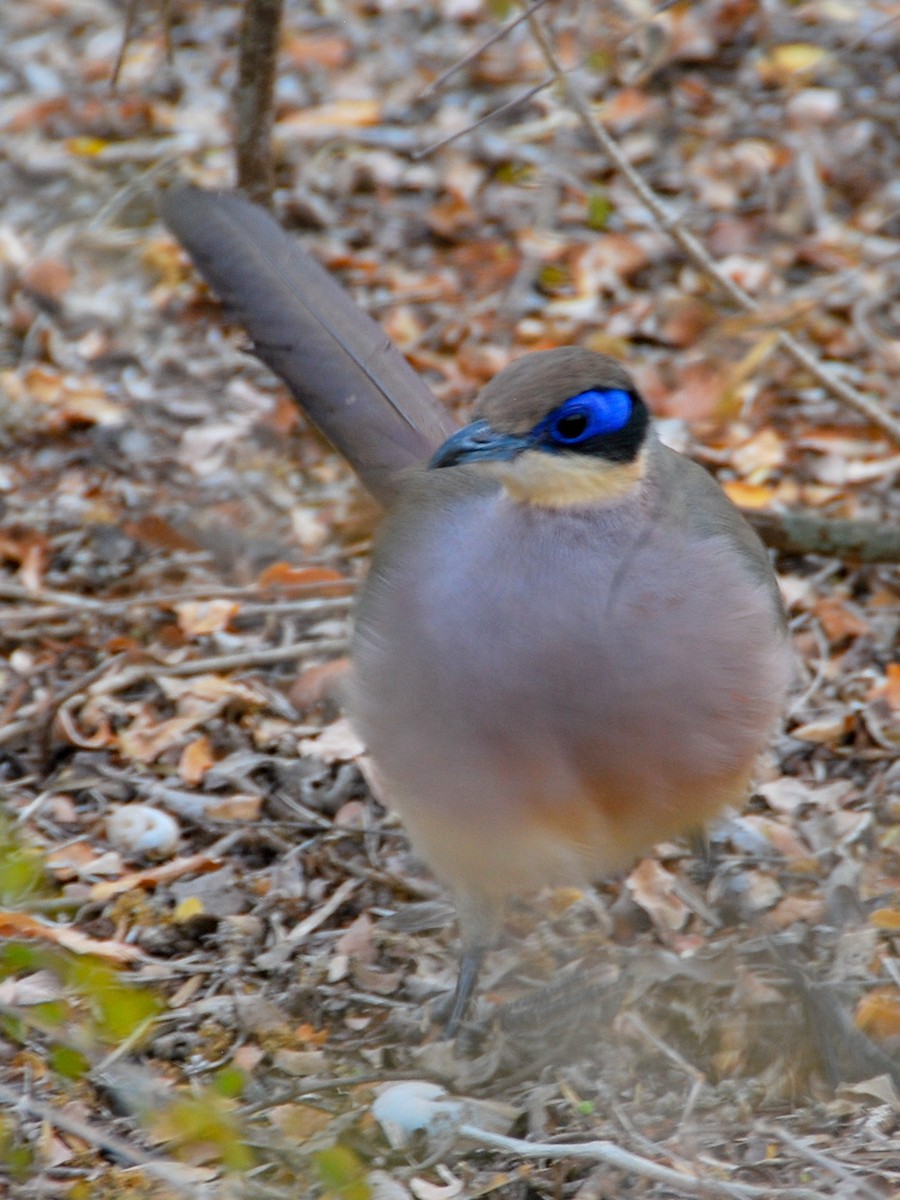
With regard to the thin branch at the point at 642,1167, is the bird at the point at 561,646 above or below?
above

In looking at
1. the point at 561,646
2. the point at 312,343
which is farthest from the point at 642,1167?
the point at 312,343

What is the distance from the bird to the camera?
3242mm

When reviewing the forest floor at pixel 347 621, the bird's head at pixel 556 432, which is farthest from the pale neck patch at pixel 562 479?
the forest floor at pixel 347 621

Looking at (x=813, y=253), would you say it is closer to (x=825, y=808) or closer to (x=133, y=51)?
(x=825, y=808)

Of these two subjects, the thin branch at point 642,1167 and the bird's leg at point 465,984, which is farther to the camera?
the bird's leg at point 465,984

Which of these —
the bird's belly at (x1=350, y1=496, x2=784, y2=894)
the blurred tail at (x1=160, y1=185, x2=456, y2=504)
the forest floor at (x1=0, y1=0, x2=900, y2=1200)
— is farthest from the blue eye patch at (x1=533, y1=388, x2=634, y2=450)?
the blurred tail at (x1=160, y1=185, x2=456, y2=504)

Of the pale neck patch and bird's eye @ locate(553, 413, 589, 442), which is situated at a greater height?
bird's eye @ locate(553, 413, 589, 442)

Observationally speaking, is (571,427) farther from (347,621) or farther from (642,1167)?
(347,621)

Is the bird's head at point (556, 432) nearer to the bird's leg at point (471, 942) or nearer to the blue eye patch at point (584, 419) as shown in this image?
the blue eye patch at point (584, 419)

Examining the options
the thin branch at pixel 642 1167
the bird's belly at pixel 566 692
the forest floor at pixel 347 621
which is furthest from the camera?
the forest floor at pixel 347 621

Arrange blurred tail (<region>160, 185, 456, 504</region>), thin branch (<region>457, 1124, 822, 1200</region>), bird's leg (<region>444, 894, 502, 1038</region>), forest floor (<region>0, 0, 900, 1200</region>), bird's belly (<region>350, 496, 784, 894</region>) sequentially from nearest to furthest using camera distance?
1. thin branch (<region>457, 1124, 822, 1200</region>)
2. bird's belly (<region>350, 496, 784, 894</region>)
3. forest floor (<region>0, 0, 900, 1200</region>)
4. bird's leg (<region>444, 894, 502, 1038</region>)
5. blurred tail (<region>160, 185, 456, 504</region>)

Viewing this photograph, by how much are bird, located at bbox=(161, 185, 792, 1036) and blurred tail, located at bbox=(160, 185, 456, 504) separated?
56 cm

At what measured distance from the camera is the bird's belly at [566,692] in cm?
323

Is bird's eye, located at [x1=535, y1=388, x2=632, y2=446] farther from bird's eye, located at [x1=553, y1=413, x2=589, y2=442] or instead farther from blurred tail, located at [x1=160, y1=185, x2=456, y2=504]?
blurred tail, located at [x1=160, y1=185, x2=456, y2=504]
